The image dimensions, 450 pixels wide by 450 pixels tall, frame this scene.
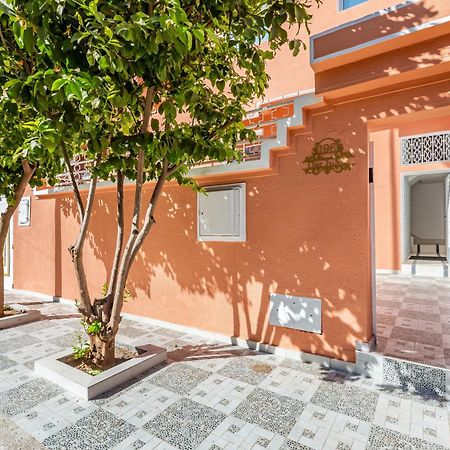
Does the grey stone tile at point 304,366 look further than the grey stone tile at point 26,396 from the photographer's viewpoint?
Yes

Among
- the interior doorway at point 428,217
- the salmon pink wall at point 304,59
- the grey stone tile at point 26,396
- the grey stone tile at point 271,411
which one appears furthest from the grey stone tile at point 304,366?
the interior doorway at point 428,217

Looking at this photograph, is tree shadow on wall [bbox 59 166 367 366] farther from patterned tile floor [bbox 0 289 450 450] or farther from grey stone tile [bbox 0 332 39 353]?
grey stone tile [bbox 0 332 39 353]

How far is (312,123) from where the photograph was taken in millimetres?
4066

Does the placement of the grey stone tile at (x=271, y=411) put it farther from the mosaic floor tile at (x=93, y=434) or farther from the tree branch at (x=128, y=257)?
the tree branch at (x=128, y=257)

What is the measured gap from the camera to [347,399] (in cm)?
316

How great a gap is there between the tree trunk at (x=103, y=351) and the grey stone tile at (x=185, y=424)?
118cm

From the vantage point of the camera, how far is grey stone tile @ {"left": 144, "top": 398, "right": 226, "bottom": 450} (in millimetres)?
2615

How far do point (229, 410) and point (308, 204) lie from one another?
2.67m

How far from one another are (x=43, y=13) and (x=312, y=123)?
316cm

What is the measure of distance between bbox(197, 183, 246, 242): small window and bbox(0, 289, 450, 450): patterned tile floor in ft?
6.10

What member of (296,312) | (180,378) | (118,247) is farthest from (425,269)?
(118,247)

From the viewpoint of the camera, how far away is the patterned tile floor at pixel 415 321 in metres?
3.72

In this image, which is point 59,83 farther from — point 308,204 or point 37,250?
point 37,250

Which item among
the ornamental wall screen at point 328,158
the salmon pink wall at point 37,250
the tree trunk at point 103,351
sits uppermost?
the ornamental wall screen at point 328,158
